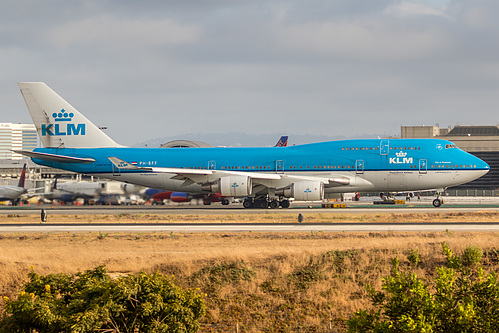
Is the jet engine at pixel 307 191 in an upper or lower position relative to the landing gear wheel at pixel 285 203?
upper

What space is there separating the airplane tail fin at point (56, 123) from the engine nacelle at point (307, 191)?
2145 cm

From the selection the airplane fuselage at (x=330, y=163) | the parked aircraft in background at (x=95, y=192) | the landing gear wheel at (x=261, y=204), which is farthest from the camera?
the parked aircraft in background at (x=95, y=192)

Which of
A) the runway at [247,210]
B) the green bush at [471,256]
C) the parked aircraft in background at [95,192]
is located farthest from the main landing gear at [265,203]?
the green bush at [471,256]

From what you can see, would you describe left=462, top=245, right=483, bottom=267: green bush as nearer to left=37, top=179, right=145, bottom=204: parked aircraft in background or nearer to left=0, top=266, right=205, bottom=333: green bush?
left=0, top=266, right=205, bottom=333: green bush

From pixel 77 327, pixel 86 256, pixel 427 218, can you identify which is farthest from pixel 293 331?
pixel 427 218

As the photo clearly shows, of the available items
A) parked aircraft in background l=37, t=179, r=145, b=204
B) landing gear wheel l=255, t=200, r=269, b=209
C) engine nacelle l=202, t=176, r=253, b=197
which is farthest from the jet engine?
parked aircraft in background l=37, t=179, r=145, b=204

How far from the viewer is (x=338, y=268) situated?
26.0 m

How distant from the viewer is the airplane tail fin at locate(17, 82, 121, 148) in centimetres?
6028

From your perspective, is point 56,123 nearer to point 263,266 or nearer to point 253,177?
point 253,177

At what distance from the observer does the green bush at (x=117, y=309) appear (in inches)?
593

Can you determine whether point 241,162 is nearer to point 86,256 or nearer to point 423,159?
point 423,159

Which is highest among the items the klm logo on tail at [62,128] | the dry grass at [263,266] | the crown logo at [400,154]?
the klm logo on tail at [62,128]

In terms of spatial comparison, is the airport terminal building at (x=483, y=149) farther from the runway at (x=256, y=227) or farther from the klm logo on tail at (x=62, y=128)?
the runway at (x=256, y=227)

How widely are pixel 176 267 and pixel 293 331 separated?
6.86 metres
